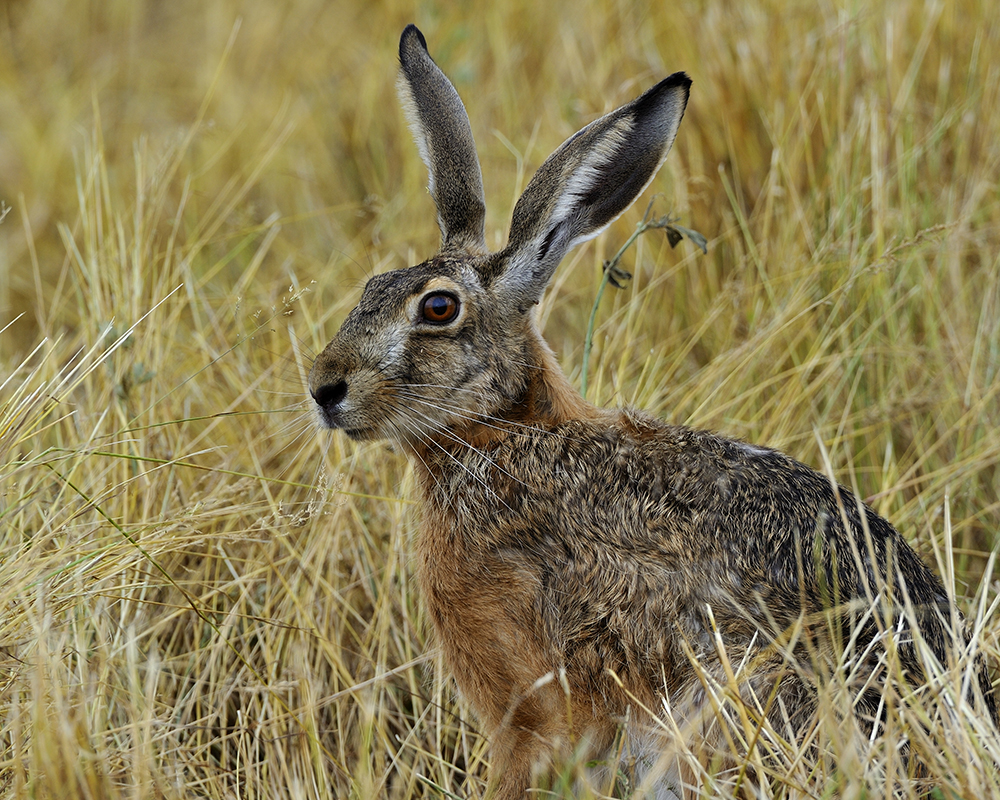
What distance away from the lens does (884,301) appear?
432 cm

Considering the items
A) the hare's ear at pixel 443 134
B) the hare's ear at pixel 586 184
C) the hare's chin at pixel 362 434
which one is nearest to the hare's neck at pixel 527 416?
the hare's chin at pixel 362 434

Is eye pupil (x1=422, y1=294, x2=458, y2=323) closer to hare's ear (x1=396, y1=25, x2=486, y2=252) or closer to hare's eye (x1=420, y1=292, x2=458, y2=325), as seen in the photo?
hare's eye (x1=420, y1=292, x2=458, y2=325)

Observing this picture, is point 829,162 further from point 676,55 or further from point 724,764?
point 724,764

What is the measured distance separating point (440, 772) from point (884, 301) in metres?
2.50

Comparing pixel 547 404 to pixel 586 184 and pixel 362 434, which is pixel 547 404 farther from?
pixel 586 184

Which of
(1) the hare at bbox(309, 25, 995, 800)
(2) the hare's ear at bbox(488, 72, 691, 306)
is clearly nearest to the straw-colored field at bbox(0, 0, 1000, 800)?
(1) the hare at bbox(309, 25, 995, 800)

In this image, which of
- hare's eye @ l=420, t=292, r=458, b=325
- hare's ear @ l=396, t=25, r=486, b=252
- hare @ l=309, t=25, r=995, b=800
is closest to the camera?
hare @ l=309, t=25, r=995, b=800

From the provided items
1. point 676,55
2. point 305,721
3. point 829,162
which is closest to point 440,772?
point 305,721

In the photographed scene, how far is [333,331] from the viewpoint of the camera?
15.6ft

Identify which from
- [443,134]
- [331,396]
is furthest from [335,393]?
[443,134]

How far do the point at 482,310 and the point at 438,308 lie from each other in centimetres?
15

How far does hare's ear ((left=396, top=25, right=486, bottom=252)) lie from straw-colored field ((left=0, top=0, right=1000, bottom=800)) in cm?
56

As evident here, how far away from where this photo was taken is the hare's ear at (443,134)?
369 cm

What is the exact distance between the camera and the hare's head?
10.9 ft
